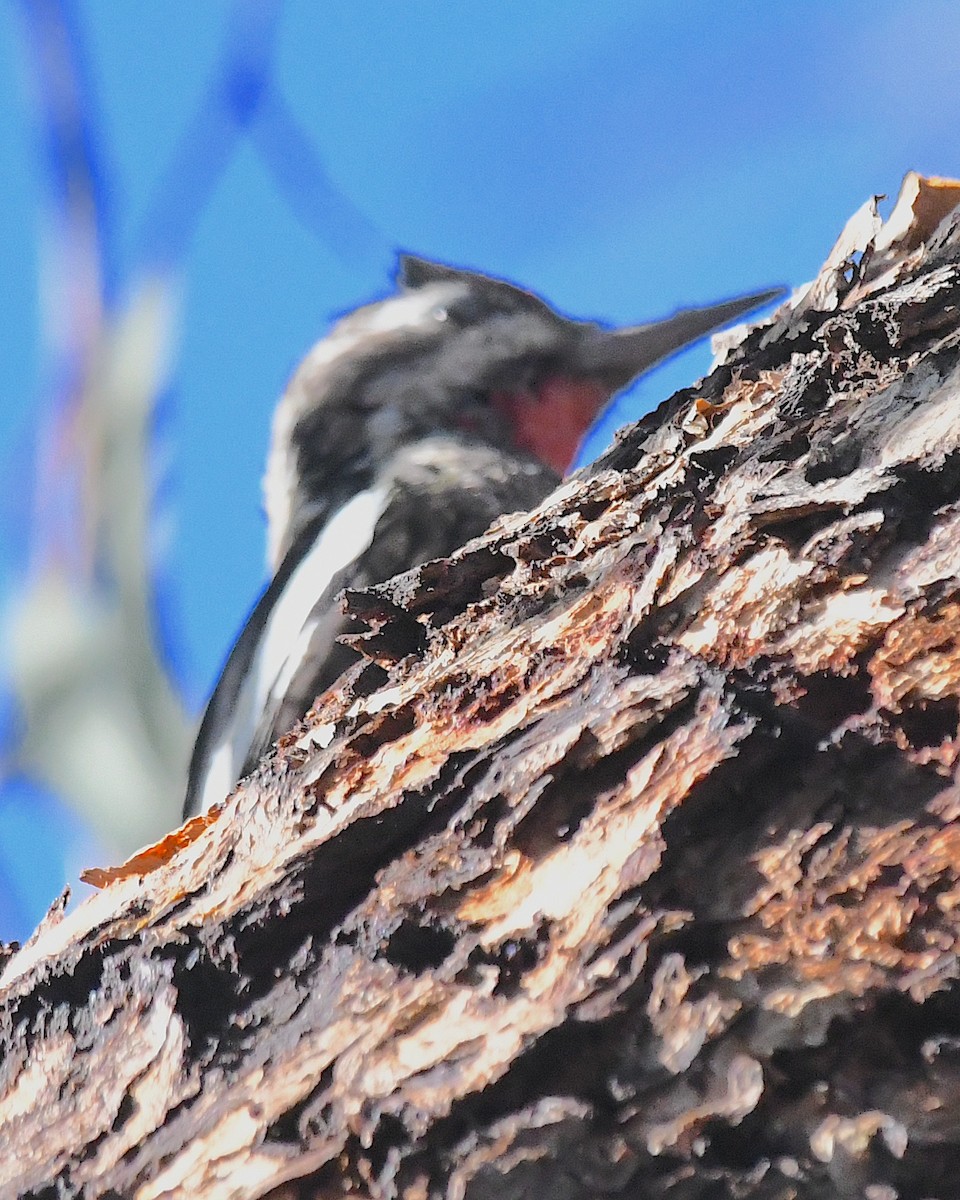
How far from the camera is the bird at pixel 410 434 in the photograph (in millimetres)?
2436

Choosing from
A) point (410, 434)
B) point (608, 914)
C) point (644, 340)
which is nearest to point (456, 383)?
point (410, 434)

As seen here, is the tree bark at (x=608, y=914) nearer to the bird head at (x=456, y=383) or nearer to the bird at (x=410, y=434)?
the bird at (x=410, y=434)

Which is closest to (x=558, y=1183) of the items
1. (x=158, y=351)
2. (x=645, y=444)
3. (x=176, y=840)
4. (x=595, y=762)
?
(x=595, y=762)

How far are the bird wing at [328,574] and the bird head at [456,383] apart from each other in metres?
0.22

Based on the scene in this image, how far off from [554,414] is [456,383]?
0.82 ft

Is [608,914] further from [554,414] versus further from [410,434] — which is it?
[554,414]

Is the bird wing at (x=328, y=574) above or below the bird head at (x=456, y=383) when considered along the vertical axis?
below

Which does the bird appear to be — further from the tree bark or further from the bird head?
the tree bark

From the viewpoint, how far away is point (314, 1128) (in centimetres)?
74

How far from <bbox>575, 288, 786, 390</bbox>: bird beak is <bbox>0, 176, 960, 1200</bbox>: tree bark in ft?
7.07

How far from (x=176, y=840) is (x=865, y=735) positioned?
63 cm

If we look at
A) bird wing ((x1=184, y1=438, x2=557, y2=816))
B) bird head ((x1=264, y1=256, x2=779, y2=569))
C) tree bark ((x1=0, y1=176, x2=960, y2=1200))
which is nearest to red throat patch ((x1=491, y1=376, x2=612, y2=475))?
bird head ((x1=264, y1=256, x2=779, y2=569))

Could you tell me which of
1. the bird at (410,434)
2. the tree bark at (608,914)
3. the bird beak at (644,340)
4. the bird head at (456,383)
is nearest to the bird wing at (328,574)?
the bird at (410,434)

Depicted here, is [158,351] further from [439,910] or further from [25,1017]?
[439,910]
